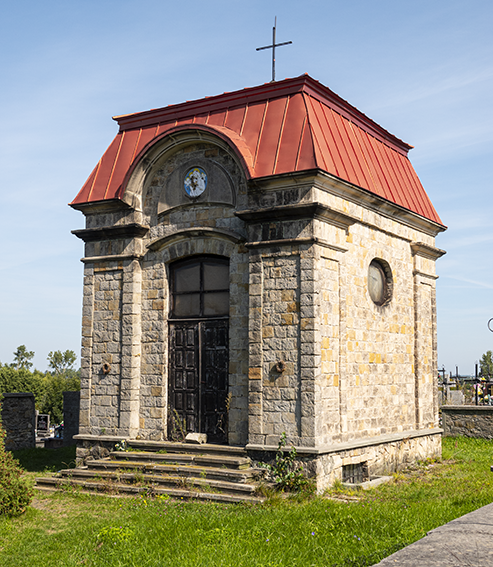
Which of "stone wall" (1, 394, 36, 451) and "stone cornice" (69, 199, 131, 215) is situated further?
"stone wall" (1, 394, 36, 451)

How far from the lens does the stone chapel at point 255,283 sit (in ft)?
33.9

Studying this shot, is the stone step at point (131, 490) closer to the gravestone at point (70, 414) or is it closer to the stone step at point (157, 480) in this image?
the stone step at point (157, 480)

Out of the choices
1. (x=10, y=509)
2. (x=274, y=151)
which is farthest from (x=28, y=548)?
(x=274, y=151)

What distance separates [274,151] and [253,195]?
32.9 inches

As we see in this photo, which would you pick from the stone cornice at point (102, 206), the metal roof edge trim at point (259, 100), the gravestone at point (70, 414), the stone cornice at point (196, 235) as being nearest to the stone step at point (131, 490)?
the stone cornice at point (196, 235)

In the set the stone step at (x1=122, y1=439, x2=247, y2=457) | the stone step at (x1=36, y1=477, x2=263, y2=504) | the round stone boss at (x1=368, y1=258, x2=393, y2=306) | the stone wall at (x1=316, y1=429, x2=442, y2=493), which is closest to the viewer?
the stone step at (x1=36, y1=477, x2=263, y2=504)

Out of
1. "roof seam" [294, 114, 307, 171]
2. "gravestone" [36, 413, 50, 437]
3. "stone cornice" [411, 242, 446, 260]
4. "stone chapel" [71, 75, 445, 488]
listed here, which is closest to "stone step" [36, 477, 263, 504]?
"stone chapel" [71, 75, 445, 488]

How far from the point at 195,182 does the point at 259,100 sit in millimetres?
1928

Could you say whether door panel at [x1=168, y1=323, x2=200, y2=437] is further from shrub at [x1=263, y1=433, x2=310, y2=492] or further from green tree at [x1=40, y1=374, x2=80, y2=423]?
green tree at [x1=40, y1=374, x2=80, y2=423]

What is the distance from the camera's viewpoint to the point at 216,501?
30.5 feet

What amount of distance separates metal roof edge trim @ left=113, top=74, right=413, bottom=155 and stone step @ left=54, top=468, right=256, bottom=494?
680cm

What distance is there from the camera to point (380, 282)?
42.1 ft

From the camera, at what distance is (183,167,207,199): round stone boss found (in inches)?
465

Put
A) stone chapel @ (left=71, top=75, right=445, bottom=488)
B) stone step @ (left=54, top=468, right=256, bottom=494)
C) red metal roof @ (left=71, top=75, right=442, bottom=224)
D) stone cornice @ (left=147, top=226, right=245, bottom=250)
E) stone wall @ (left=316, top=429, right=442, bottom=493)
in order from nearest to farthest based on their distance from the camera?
1. stone step @ (left=54, top=468, right=256, bottom=494)
2. stone wall @ (left=316, top=429, right=442, bottom=493)
3. stone chapel @ (left=71, top=75, right=445, bottom=488)
4. red metal roof @ (left=71, top=75, right=442, bottom=224)
5. stone cornice @ (left=147, top=226, right=245, bottom=250)
